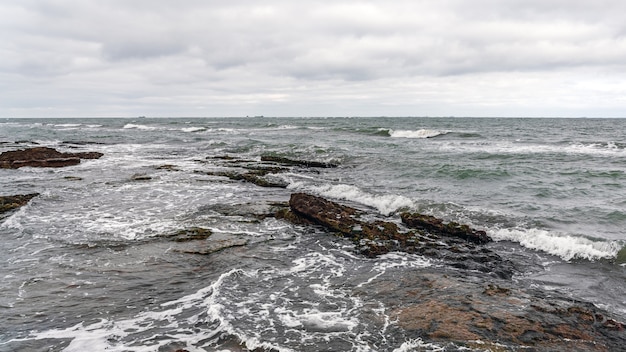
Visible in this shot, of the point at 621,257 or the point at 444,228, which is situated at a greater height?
the point at 444,228

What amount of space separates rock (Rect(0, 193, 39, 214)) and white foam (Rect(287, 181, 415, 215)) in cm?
943

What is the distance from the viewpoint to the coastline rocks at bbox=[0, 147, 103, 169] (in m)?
22.8

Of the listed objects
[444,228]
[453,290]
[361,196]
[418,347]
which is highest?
[361,196]

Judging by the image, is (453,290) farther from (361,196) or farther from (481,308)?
(361,196)

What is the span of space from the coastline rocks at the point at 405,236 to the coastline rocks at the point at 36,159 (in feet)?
57.1

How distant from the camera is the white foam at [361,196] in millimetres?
13906

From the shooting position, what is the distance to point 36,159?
2373 cm

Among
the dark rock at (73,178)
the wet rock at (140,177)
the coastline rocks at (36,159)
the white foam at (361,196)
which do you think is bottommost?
the white foam at (361,196)

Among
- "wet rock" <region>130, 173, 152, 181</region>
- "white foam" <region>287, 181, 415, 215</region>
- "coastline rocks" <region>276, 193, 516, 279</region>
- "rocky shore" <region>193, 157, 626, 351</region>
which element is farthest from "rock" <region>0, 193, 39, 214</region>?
"rocky shore" <region>193, 157, 626, 351</region>

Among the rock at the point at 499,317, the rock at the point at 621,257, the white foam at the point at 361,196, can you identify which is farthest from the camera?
the white foam at the point at 361,196

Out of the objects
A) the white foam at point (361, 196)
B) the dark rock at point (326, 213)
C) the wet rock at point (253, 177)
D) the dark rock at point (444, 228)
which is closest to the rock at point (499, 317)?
the dark rock at point (444, 228)

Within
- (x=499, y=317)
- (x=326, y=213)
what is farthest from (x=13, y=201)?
(x=499, y=317)

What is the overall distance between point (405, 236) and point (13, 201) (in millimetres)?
12609

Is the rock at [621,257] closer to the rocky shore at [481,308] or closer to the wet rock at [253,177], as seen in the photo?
the rocky shore at [481,308]
